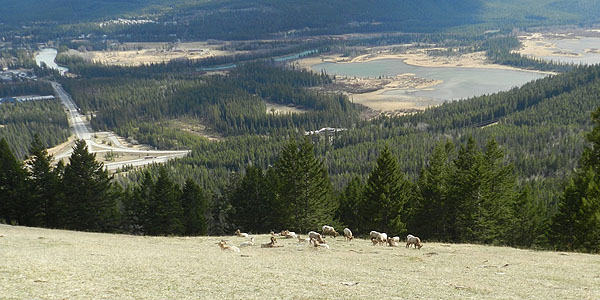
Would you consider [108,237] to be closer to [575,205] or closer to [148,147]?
[575,205]

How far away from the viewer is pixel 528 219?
6291 centimetres

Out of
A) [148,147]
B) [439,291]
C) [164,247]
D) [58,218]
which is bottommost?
[148,147]

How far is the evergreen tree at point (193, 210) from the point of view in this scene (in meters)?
71.1

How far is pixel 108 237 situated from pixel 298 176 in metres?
25.0

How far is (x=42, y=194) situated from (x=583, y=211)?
6594 cm

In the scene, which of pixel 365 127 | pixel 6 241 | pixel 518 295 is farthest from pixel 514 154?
pixel 6 241

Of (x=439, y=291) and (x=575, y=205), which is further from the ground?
(x=439, y=291)

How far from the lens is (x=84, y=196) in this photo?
63219mm

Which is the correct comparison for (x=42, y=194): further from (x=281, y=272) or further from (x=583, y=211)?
(x=583, y=211)

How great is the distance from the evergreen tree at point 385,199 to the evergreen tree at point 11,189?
44.7m

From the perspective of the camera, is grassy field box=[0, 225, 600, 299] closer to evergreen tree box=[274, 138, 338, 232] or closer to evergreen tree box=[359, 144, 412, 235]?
evergreen tree box=[359, 144, 412, 235]

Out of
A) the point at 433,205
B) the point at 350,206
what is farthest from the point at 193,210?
the point at 433,205

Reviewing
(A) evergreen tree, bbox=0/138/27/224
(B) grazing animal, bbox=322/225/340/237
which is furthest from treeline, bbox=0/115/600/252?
(B) grazing animal, bbox=322/225/340/237

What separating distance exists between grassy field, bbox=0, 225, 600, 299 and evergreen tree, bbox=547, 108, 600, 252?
10543mm
